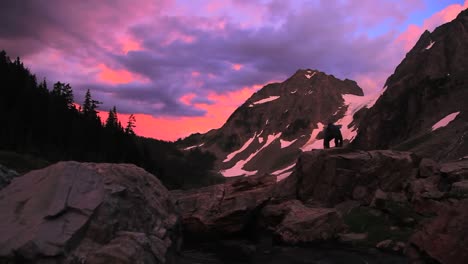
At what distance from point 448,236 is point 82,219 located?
1244 centimetres

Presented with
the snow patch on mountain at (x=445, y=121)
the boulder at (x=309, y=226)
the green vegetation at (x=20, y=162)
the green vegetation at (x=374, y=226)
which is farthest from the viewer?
the snow patch on mountain at (x=445, y=121)

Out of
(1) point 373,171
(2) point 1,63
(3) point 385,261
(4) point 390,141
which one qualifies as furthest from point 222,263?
(4) point 390,141

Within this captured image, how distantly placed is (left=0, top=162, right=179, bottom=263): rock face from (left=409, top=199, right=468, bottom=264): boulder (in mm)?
9604

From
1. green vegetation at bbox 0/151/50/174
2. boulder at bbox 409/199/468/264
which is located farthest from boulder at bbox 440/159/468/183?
green vegetation at bbox 0/151/50/174

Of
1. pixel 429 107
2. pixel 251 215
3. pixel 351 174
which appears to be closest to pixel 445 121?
pixel 429 107

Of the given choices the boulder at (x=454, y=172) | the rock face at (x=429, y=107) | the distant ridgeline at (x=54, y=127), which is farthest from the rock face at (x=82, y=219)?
the distant ridgeline at (x=54, y=127)

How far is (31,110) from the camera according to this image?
264 feet

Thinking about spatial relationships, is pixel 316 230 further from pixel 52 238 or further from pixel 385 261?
pixel 52 238

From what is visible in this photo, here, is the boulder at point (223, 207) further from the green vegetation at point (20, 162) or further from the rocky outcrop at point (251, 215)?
the green vegetation at point (20, 162)

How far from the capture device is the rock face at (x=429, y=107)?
75188 millimetres

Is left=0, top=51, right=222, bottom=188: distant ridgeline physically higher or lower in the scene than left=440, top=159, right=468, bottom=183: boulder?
higher

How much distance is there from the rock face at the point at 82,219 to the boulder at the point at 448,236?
960 centimetres

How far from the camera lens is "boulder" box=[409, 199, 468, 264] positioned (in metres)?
13.9

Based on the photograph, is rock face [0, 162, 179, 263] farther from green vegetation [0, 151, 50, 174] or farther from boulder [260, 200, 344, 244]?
green vegetation [0, 151, 50, 174]
